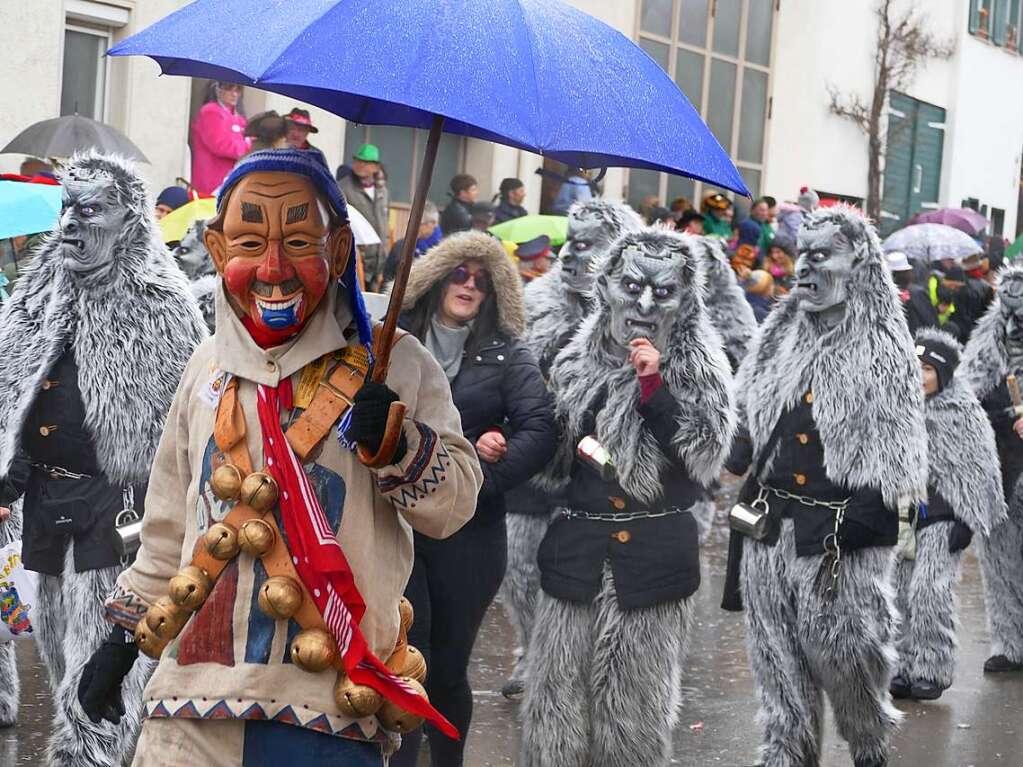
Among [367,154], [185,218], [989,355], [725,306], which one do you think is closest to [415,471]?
[185,218]

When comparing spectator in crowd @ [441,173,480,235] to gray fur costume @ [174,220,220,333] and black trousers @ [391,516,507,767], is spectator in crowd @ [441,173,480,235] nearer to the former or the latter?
gray fur costume @ [174,220,220,333]

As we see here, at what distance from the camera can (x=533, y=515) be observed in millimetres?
7938

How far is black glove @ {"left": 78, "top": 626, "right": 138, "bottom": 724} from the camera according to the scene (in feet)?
12.6

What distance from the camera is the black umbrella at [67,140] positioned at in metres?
10.9

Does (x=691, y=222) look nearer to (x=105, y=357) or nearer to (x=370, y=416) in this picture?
(x=105, y=357)

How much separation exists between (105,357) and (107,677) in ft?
7.93

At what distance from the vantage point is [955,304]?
52.1 ft

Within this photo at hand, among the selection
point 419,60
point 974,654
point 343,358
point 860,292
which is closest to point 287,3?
point 419,60

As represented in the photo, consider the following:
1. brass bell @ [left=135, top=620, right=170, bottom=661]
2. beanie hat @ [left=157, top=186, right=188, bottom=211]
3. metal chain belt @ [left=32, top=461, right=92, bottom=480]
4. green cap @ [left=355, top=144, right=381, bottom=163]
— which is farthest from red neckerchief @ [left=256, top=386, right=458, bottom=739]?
green cap @ [left=355, top=144, right=381, bottom=163]

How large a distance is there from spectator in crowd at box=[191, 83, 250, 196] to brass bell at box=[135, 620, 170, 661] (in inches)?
361

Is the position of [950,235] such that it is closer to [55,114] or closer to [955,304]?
[955,304]

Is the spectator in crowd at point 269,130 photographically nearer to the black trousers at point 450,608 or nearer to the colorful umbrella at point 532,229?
the colorful umbrella at point 532,229

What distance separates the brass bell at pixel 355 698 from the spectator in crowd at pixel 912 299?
9.86 m

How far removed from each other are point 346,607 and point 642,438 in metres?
2.86
